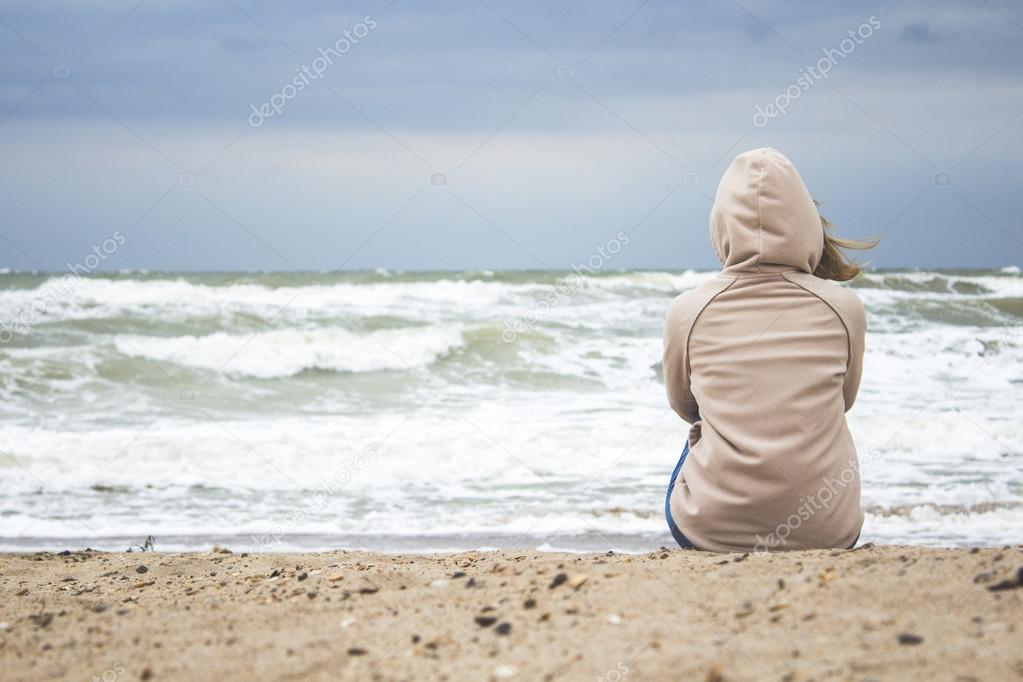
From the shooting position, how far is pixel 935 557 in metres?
2.86

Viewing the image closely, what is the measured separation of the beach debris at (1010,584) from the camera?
96.6 inches

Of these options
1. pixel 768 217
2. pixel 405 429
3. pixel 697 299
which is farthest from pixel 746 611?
pixel 405 429

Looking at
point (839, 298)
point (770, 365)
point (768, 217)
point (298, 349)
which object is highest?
point (768, 217)

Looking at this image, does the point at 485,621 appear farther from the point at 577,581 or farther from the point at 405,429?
the point at 405,429

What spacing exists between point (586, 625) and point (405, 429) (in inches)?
243

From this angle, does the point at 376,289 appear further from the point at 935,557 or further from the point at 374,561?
the point at 935,557

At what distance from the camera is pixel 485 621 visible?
2.63 m

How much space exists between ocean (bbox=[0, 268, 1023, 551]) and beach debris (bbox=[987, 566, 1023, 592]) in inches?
30.4

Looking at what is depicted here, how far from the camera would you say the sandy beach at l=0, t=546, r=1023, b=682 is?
2.19m

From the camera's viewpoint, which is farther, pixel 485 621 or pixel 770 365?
pixel 770 365

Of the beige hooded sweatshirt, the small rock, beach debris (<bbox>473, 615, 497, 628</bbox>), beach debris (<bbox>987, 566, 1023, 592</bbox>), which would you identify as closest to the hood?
the beige hooded sweatshirt

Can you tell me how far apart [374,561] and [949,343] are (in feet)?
43.5

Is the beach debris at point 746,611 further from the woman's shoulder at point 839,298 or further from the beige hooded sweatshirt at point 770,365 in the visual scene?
the woman's shoulder at point 839,298

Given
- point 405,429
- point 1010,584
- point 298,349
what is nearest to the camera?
point 1010,584
